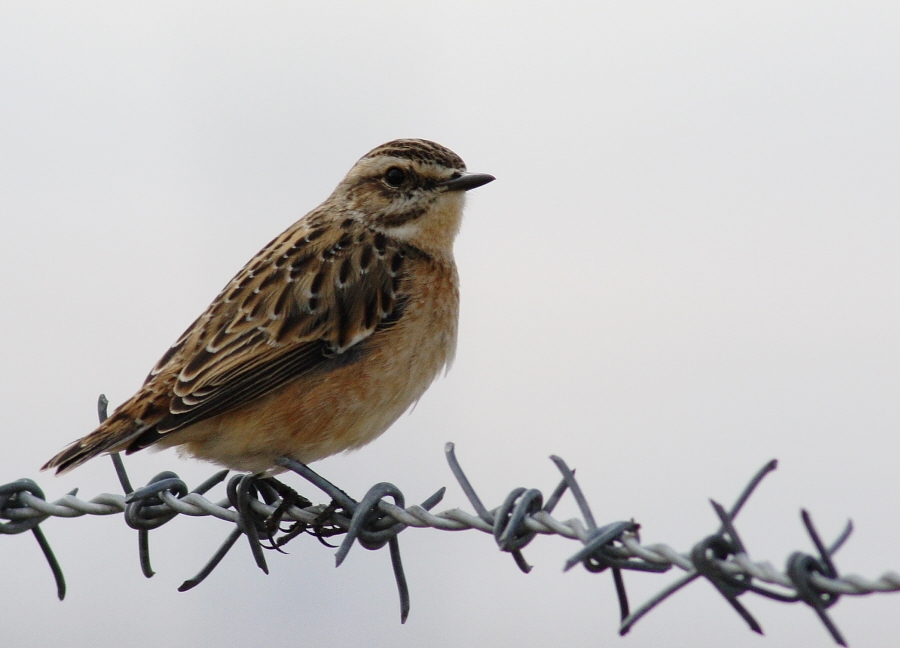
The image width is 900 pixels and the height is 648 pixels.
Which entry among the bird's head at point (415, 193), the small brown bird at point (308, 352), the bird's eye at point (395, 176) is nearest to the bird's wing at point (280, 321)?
the small brown bird at point (308, 352)

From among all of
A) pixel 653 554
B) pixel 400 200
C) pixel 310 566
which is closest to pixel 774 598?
pixel 653 554

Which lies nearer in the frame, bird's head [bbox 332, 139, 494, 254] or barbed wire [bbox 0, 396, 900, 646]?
barbed wire [bbox 0, 396, 900, 646]

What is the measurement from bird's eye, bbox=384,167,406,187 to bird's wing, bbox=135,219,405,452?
51cm

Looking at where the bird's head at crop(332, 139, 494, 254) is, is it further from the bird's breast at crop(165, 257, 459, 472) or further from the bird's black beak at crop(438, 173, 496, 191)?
the bird's breast at crop(165, 257, 459, 472)

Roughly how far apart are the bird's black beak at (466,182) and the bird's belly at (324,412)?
1.09m

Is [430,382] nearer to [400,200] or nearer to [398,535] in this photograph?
[400,200]

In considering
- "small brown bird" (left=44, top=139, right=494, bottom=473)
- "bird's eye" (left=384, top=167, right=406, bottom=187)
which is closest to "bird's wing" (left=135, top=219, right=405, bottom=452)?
"small brown bird" (left=44, top=139, right=494, bottom=473)

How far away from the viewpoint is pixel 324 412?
18.1 ft

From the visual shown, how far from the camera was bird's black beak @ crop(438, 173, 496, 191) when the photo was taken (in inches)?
255

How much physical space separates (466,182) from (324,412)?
178 centimetres

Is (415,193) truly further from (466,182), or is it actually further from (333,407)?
(333,407)

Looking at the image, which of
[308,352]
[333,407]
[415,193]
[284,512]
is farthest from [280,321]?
[415,193]

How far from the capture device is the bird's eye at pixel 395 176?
6750 millimetres

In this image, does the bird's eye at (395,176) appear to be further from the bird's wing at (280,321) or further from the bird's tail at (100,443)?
the bird's tail at (100,443)
